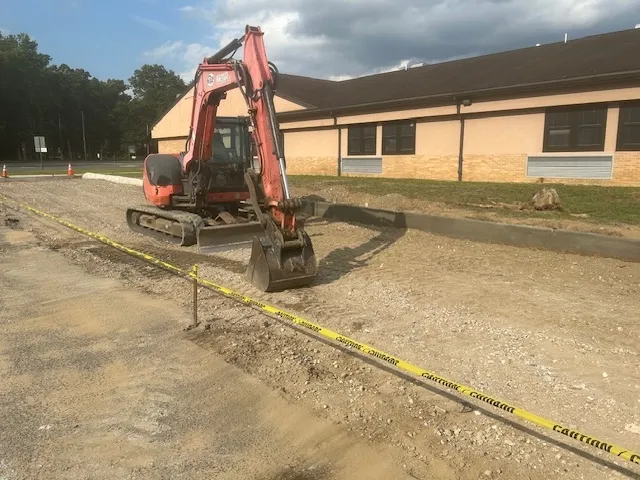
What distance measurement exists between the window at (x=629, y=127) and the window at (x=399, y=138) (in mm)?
7996

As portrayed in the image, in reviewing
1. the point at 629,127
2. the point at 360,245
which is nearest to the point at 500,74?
the point at 629,127

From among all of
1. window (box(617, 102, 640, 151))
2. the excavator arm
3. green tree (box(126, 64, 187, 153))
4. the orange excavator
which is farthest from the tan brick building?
green tree (box(126, 64, 187, 153))

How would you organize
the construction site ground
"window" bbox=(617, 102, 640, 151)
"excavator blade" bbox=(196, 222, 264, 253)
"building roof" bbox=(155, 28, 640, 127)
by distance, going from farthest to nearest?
"building roof" bbox=(155, 28, 640, 127)
"window" bbox=(617, 102, 640, 151)
"excavator blade" bbox=(196, 222, 264, 253)
the construction site ground

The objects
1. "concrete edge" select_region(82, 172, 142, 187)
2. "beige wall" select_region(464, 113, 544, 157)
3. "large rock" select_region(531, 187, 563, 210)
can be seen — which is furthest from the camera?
"concrete edge" select_region(82, 172, 142, 187)

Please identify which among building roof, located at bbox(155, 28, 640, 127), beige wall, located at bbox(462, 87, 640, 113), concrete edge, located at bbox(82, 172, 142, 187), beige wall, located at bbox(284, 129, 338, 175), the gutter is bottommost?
concrete edge, located at bbox(82, 172, 142, 187)

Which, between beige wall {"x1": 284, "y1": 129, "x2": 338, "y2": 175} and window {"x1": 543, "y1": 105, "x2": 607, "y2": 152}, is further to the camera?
beige wall {"x1": 284, "y1": 129, "x2": 338, "y2": 175}

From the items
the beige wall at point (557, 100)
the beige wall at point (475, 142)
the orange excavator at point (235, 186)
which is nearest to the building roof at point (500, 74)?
the beige wall at point (557, 100)

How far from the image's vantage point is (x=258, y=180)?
7.68 m

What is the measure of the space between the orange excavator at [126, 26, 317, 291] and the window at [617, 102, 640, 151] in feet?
39.3

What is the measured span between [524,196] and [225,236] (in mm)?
8446

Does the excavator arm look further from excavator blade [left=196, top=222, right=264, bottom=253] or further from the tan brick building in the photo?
the tan brick building

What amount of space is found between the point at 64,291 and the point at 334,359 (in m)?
4.40

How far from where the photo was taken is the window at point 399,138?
2177 cm

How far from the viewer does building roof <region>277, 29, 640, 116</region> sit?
16.6m
